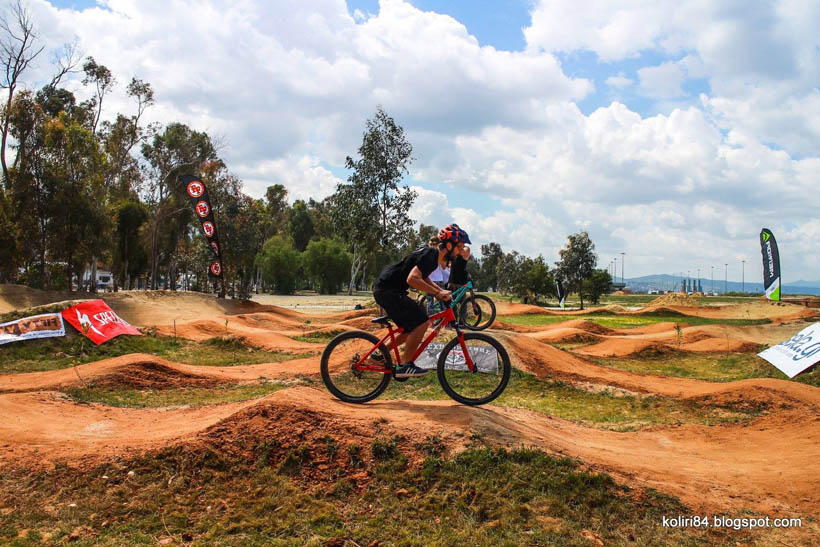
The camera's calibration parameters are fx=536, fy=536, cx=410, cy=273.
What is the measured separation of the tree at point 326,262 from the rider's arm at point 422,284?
75.0 m

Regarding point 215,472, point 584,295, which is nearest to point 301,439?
point 215,472

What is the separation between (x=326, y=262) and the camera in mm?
81250

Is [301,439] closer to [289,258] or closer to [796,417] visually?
[796,417]

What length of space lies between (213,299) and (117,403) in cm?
2792

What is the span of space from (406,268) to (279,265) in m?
72.0

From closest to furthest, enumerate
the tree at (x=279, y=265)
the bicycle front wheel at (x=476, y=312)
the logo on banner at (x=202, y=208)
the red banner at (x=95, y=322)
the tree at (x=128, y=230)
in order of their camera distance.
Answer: the bicycle front wheel at (x=476, y=312)
the red banner at (x=95, y=322)
the logo on banner at (x=202, y=208)
the tree at (x=128, y=230)
the tree at (x=279, y=265)

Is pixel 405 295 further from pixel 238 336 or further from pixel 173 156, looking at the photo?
pixel 173 156

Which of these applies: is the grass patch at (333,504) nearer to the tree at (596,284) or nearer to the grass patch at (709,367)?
the grass patch at (709,367)

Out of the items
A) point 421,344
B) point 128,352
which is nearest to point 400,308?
point 421,344

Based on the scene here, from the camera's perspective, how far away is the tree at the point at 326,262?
80938mm

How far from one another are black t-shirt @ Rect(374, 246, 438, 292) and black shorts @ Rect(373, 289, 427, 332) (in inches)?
3.3

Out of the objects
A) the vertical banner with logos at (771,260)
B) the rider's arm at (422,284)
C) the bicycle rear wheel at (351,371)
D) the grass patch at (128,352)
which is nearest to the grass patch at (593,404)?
the bicycle rear wheel at (351,371)

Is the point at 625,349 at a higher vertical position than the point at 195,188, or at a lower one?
lower

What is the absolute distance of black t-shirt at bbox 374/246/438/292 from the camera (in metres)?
6.86
